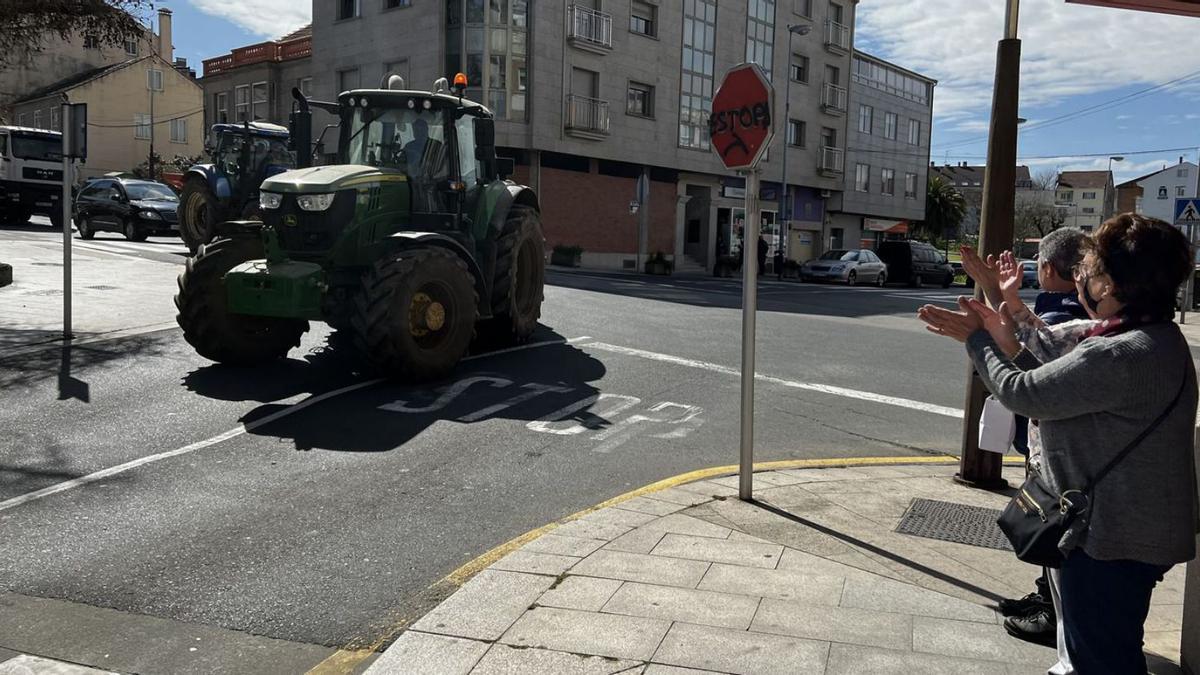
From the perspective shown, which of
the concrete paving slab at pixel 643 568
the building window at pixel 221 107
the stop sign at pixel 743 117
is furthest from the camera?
the building window at pixel 221 107

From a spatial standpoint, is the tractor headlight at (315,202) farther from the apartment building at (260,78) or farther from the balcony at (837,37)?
the balcony at (837,37)

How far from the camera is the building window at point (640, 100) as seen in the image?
1410 inches

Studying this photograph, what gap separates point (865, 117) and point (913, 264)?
14559 mm

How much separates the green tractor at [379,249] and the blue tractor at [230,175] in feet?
28.7

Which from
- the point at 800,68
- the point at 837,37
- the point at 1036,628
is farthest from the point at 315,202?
the point at 837,37

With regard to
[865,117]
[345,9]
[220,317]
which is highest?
[345,9]

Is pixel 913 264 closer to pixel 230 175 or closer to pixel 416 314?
pixel 230 175

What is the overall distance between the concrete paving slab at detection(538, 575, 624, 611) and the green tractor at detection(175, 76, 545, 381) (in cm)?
441

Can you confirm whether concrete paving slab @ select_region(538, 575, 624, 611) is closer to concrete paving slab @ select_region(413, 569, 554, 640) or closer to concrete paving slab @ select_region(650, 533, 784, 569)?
concrete paving slab @ select_region(413, 569, 554, 640)

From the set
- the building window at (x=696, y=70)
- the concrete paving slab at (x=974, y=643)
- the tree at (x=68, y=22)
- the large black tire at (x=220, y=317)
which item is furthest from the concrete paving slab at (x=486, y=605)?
the building window at (x=696, y=70)

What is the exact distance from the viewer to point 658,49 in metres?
36.4

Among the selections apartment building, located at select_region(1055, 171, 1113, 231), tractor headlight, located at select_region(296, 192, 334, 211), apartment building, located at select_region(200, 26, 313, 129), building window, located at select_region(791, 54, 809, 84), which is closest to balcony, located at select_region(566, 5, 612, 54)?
apartment building, located at select_region(200, 26, 313, 129)

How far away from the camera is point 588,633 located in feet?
12.1

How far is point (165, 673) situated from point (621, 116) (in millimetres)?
33117
